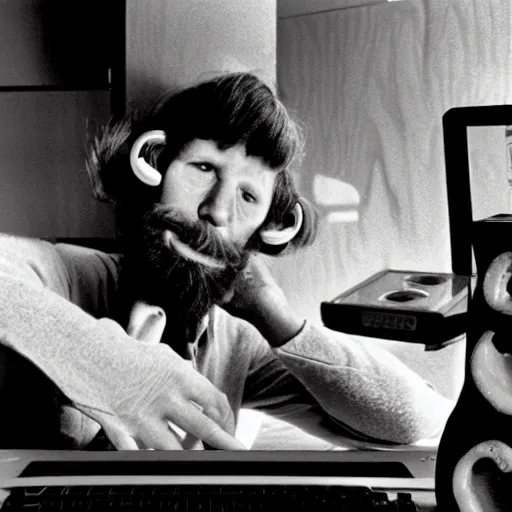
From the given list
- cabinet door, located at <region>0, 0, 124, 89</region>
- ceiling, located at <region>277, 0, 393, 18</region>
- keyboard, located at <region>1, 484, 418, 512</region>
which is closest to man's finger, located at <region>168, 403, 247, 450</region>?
keyboard, located at <region>1, 484, 418, 512</region>

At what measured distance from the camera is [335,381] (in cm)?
157

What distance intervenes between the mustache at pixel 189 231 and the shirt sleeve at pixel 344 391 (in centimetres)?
18

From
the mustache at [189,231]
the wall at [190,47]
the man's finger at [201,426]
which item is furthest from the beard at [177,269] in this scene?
the wall at [190,47]

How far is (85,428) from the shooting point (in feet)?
5.09

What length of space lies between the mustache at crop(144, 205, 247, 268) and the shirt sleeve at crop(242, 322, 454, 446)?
0.18 m

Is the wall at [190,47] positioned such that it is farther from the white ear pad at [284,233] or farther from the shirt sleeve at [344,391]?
the shirt sleeve at [344,391]

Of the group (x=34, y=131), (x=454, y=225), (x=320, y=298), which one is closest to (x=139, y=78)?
(x=34, y=131)

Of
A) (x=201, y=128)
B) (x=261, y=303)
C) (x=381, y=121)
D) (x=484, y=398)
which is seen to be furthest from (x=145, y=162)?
(x=484, y=398)

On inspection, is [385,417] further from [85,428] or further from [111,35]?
[111,35]

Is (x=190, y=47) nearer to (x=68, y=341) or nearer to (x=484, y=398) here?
(x=68, y=341)

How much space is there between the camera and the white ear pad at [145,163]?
156cm

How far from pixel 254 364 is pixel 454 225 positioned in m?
0.47

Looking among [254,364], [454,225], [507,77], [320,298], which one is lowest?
[254,364]

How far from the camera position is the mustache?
5.14ft
